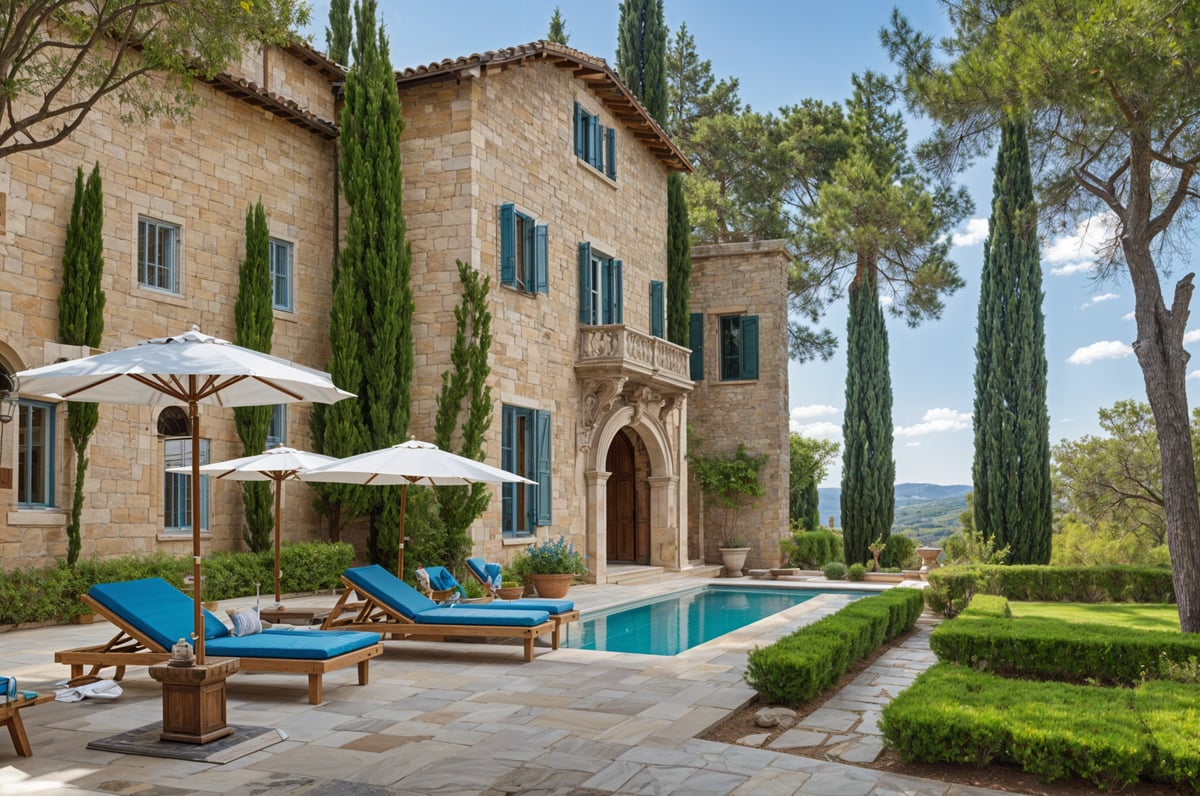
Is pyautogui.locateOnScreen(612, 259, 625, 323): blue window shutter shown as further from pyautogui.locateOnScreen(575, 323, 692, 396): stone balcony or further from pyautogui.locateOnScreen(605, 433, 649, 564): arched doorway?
pyautogui.locateOnScreen(605, 433, 649, 564): arched doorway

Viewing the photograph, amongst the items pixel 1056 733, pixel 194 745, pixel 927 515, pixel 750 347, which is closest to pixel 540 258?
pixel 750 347

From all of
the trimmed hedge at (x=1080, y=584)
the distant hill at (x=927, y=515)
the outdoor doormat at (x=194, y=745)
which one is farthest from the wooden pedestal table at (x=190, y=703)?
the distant hill at (x=927, y=515)

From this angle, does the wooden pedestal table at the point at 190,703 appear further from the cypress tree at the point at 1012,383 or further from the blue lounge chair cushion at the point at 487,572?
the cypress tree at the point at 1012,383

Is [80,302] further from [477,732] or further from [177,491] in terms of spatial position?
[477,732]

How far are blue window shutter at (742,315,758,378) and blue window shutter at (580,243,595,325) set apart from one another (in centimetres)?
737

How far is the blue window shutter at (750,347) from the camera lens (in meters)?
25.6

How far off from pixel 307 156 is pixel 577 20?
14.1m

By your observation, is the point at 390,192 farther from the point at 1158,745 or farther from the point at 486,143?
the point at 1158,745

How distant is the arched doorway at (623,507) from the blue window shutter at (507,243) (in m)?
7.12

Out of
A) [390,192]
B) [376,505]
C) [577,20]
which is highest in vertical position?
[577,20]

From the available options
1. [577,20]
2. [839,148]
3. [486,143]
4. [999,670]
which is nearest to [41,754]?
[999,670]

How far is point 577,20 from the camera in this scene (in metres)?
28.3

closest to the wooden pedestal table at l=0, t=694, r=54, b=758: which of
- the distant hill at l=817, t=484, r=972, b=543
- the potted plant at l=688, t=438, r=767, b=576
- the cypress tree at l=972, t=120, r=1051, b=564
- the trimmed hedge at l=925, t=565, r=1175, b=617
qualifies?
the trimmed hedge at l=925, t=565, r=1175, b=617

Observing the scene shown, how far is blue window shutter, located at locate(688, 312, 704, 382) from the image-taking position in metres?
26.1
